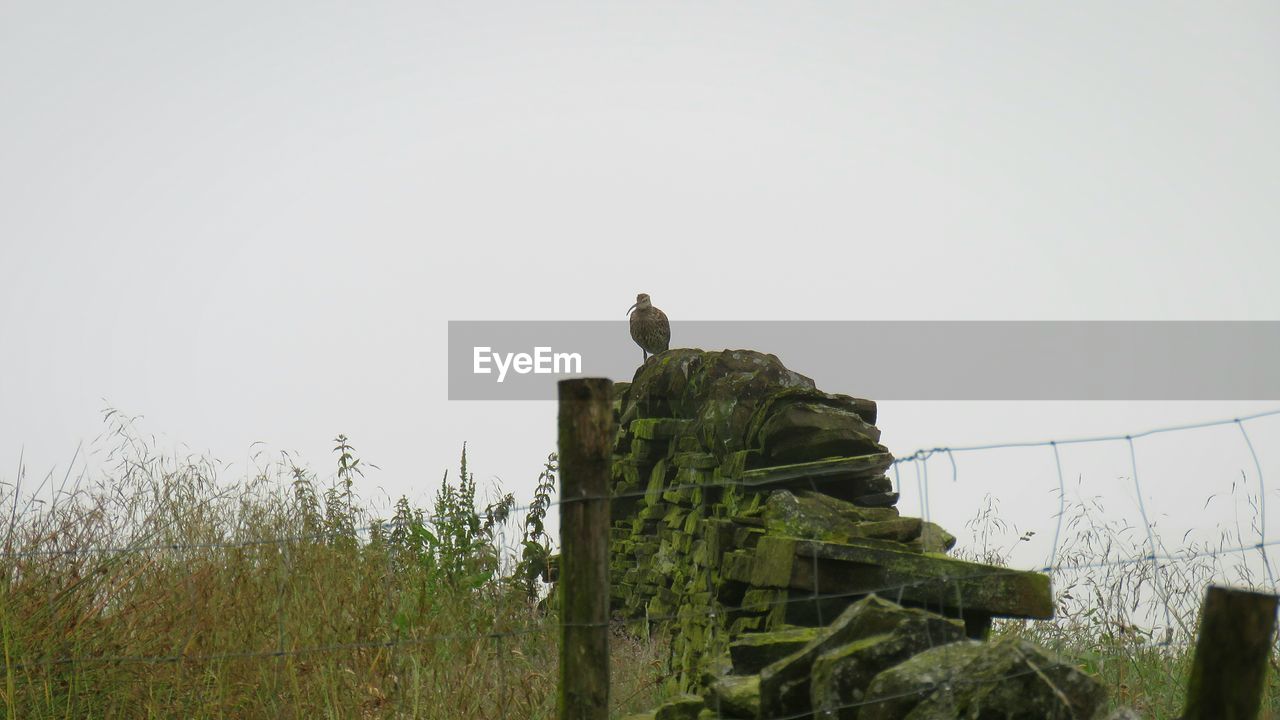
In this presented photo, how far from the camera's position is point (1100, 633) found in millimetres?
6340

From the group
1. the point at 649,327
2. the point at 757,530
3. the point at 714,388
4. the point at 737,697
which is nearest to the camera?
the point at 737,697

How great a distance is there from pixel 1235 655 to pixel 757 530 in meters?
3.47

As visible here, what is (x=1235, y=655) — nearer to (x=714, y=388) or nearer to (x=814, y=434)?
(x=814, y=434)

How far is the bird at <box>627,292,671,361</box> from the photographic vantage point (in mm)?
11758

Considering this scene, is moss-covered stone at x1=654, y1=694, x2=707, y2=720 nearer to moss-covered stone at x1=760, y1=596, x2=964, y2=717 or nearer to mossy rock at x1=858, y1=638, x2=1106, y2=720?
moss-covered stone at x1=760, y1=596, x2=964, y2=717

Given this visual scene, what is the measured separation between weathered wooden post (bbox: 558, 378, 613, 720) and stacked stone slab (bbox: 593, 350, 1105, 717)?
0.49ft

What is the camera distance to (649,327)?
1175cm

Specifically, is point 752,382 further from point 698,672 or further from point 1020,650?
point 1020,650

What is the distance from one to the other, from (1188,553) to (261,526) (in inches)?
222

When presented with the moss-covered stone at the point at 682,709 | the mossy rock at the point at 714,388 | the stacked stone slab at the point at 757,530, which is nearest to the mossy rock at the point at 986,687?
the stacked stone slab at the point at 757,530

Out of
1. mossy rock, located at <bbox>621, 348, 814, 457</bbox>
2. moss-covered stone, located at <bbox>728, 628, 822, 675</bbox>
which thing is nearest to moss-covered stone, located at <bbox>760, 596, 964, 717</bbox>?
moss-covered stone, located at <bbox>728, 628, 822, 675</bbox>

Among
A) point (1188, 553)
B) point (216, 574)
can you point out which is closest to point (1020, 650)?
point (1188, 553)

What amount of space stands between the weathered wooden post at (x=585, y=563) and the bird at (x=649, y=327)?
8.15 metres

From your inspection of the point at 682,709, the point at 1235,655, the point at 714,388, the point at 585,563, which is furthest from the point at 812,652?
the point at 714,388
